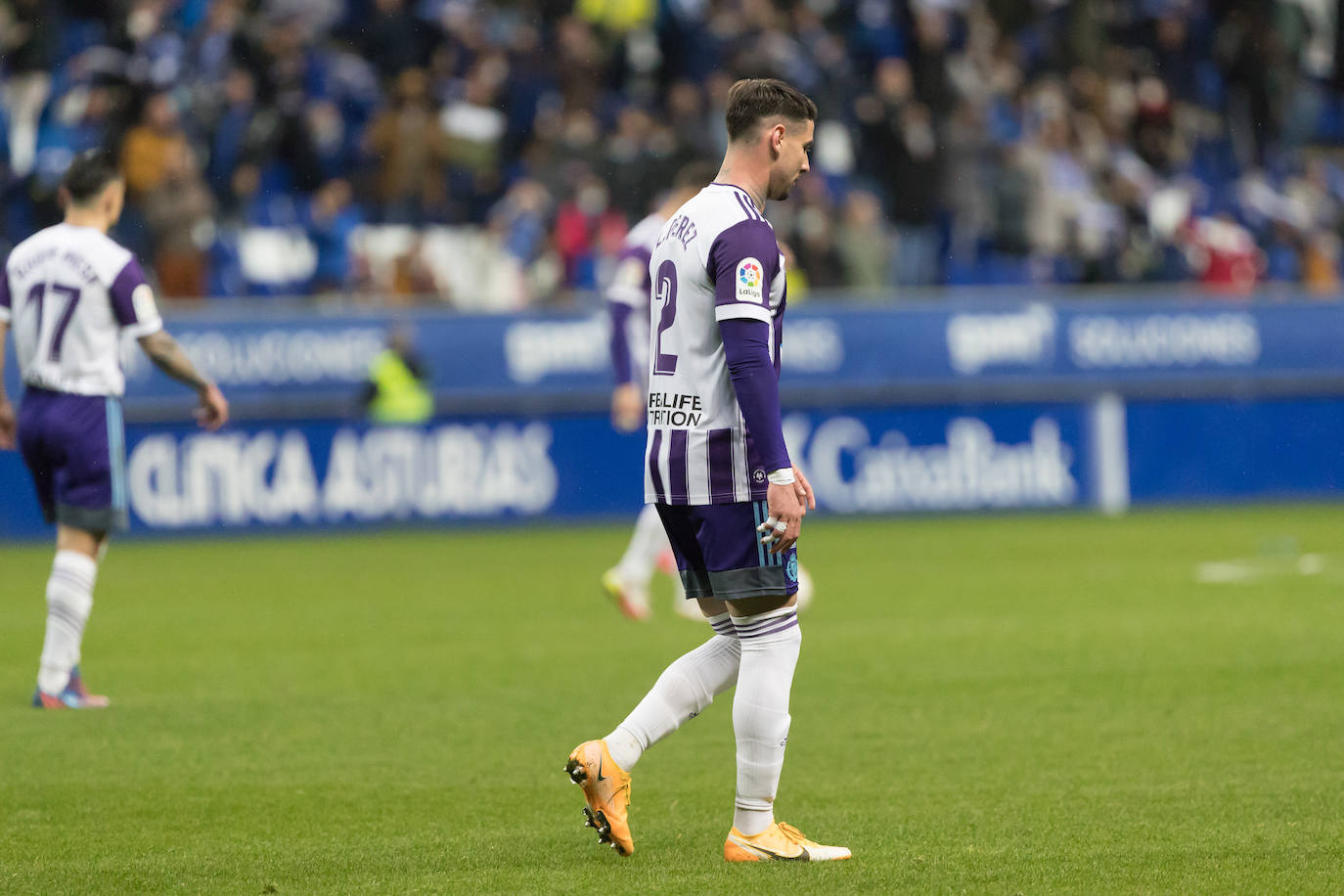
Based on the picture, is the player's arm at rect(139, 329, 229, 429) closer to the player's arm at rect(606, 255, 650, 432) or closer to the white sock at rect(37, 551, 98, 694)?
the white sock at rect(37, 551, 98, 694)

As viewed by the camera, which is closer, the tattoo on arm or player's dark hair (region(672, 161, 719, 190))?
the tattoo on arm

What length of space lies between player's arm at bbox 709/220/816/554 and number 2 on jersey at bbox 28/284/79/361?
4.11 meters

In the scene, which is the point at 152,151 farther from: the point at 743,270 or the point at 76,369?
the point at 743,270

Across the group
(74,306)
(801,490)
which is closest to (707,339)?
(801,490)

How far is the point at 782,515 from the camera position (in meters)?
5.23

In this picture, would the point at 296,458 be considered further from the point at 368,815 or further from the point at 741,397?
the point at 741,397

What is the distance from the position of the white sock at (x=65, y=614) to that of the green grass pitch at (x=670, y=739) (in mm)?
238

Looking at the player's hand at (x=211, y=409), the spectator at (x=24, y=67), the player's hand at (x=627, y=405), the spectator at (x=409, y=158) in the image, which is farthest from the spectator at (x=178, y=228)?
the player's hand at (x=211, y=409)

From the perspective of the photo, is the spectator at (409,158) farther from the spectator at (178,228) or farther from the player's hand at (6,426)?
the player's hand at (6,426)

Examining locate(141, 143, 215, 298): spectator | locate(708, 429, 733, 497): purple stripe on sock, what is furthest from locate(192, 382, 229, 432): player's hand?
locate(141, 143, 215, 298): spectator

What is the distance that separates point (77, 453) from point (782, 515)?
4.34 metres

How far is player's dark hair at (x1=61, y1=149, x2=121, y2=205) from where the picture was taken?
855 centimetres

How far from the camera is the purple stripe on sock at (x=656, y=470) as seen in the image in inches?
218

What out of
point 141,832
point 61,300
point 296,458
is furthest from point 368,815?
point 296,458
